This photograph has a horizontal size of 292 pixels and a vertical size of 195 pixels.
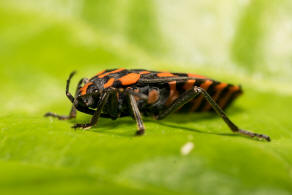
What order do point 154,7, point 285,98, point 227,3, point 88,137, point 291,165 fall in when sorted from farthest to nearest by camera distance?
1. point 154,7
2. point 227,3
3. point 285,98
4. point 88,137
5. point 291,165

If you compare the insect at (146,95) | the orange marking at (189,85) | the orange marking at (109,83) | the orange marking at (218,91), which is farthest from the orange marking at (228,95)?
the orange marking at (109,83)

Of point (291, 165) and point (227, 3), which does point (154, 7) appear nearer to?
point (227, 3)

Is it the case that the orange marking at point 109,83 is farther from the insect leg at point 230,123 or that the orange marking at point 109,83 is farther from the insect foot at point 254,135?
the insect foot at point 254,135

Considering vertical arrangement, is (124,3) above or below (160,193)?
above

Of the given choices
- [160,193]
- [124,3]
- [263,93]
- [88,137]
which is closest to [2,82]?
[124,3]

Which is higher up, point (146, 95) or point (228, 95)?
point (146, 95)

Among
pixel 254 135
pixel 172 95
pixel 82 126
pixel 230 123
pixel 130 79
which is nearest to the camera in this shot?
pixel 254 135

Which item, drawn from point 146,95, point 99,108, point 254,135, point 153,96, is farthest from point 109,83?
point 254,135

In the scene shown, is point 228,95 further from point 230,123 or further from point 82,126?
point 82,126
